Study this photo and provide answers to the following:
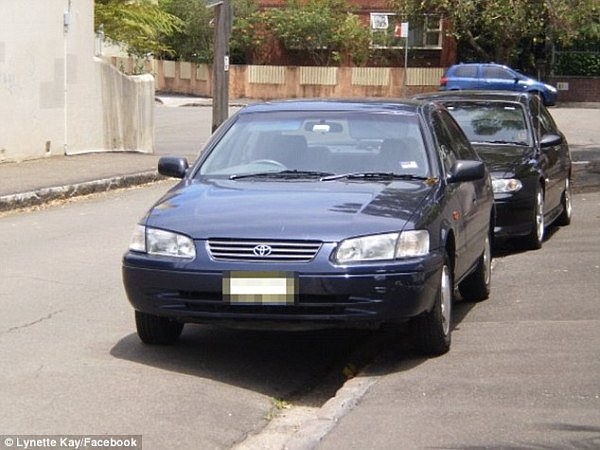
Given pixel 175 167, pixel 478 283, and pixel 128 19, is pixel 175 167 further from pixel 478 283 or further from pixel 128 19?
pixel 128 19

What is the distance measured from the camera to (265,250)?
7379 millimetres

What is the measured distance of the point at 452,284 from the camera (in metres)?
8.36

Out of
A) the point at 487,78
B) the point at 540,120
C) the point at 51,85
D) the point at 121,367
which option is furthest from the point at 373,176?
the point at 487,78

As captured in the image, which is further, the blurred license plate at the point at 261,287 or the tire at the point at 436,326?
the tire at the point at 436,326

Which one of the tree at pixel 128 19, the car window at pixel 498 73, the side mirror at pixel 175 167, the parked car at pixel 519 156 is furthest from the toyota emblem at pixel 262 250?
the car window at pixel 498 73

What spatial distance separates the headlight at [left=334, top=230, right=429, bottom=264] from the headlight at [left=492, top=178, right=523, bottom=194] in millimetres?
4943

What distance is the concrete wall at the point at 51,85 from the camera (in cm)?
1941

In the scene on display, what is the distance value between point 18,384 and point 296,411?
61.5 inches

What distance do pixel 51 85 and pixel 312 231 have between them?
46.1 feet

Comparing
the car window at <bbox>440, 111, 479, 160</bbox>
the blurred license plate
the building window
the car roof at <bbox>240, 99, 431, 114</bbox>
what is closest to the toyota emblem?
the blurred license plate

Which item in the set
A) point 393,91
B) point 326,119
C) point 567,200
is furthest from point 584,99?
point 326,119

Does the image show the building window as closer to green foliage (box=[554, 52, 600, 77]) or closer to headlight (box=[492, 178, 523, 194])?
green foliage (box=[554, 52, 600, 77])

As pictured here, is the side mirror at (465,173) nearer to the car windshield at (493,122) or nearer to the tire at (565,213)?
the car windshield at (493,122)

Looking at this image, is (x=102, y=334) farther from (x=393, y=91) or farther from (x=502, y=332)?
(x=393, y=91)
